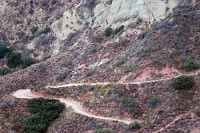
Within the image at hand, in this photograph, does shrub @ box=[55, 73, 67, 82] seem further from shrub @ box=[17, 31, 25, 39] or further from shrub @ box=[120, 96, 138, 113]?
shrub @ box=[17, 31, 25, 39]

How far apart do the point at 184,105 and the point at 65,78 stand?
71.0ft

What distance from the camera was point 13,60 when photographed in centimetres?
7550

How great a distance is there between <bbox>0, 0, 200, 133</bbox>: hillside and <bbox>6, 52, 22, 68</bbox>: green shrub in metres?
0.46

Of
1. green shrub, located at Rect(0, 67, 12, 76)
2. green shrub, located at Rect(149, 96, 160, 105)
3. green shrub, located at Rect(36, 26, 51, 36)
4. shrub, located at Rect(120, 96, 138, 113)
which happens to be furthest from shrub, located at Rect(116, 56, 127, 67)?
green shrub, located at Rect(36, 26, 51, 36)

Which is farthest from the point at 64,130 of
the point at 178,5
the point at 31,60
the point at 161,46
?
the point at 31,60

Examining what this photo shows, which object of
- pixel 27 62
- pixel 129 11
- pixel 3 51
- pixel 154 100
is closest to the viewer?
pixel 154 100

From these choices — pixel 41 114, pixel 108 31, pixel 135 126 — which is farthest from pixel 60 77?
pixel 135 126

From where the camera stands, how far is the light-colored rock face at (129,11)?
6242cm

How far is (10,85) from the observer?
199ft

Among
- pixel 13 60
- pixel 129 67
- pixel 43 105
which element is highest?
pixel 129 67

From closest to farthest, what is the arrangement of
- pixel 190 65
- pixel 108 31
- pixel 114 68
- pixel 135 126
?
pixel 135 126 < pixel 190 65 < pixel 114 68 < pixel 108 31

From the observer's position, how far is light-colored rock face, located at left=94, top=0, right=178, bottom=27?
205 ft

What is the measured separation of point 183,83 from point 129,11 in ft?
75.5

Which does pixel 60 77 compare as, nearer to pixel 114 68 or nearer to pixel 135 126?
pixel 114 68
